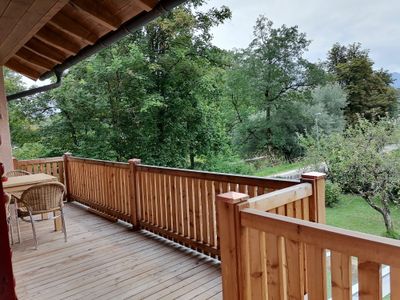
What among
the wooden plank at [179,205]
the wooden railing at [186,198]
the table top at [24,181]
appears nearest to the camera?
the wooden railing at [186,198]

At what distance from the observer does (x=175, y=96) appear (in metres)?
9.93

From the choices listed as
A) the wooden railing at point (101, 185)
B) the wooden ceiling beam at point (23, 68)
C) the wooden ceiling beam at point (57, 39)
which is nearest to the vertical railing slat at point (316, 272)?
the wooden railing at point (101, 185)

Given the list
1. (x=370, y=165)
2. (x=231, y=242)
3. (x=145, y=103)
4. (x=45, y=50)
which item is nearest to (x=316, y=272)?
(x=231, y=242)

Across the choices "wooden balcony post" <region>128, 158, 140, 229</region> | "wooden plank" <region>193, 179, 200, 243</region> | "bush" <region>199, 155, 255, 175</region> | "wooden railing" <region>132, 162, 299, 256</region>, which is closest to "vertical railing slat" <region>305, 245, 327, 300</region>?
"wooden railing" <region>132, 162, 299, 256</region>

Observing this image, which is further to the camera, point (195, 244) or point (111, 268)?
point (195, 244)

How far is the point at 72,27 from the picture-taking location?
312 cm

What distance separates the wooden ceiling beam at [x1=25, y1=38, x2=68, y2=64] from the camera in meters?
4.04

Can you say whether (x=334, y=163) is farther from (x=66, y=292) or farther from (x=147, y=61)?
(x=66, y=292)

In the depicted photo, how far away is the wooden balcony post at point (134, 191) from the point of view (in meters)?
4.17

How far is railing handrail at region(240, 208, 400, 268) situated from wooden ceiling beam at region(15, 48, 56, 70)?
4.26 meters

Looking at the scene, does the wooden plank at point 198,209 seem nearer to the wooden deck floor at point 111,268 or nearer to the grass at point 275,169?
the wooden deck floor at point 111,268

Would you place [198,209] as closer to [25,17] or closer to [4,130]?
[25,17]

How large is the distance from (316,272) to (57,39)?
3.66m

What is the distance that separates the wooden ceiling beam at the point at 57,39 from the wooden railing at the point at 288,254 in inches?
116
